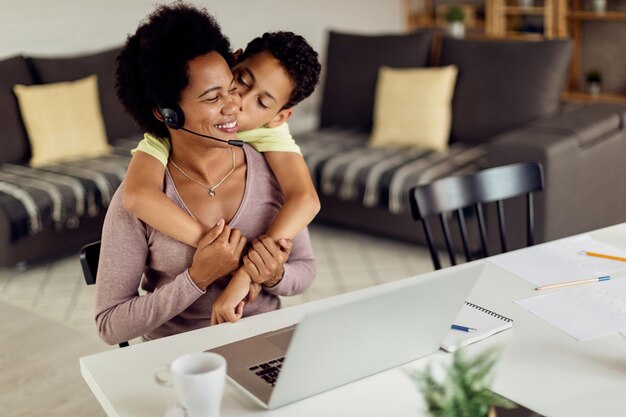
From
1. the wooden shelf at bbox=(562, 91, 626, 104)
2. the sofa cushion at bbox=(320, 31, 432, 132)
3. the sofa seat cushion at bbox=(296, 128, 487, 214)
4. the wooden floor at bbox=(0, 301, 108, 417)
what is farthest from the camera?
the wooden shelf at bbox=(562, 91, 626, 104)

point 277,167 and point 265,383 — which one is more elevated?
point 277,167

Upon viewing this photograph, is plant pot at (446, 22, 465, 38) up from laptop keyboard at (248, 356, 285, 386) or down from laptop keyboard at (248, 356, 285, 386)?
up

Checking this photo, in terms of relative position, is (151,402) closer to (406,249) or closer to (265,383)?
(265,383)

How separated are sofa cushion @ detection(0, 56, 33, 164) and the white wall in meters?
0.06

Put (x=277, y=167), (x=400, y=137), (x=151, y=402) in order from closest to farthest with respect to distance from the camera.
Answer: (x=151, y=402)
(x=277, y=167)
(x=400, y=137)

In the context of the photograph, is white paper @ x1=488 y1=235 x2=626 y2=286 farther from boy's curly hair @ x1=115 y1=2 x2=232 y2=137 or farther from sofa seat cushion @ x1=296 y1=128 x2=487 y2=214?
sofa seat cushion @ x1=296 y1=128 x2=487 y2=214

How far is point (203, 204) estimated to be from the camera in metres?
1.55


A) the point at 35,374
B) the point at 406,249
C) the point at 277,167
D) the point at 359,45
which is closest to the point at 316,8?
the point at 359,45

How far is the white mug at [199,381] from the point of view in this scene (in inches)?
38.5

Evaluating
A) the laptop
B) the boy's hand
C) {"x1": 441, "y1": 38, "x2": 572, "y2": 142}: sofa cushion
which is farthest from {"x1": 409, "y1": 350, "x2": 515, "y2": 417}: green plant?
{"x1": 441, "y1": 38, "x2": 572, "y2": 142}: sofa cushion

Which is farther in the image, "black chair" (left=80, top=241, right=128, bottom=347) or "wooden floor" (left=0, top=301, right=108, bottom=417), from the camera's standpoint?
"wooden floor" (left=0, top=301, right=108, bottom=417)

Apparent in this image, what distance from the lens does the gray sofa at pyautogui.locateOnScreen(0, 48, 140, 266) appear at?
10.8ft

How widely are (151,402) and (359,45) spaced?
324cm

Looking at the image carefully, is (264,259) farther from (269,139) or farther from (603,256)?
(603,256)
